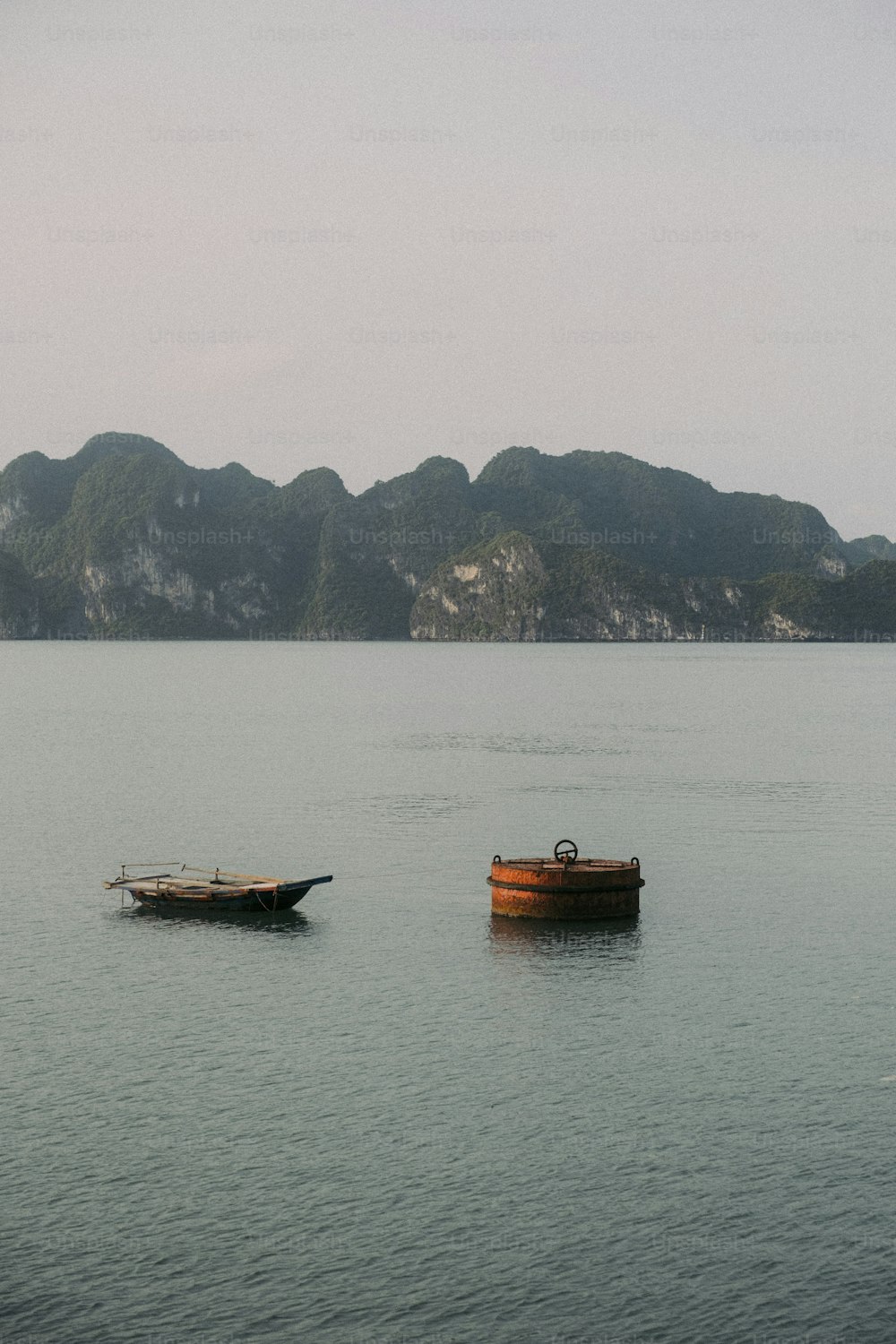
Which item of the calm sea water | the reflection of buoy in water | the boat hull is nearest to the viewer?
the calm sea water

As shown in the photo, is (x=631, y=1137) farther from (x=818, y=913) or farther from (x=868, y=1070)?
(x=818, y=913)

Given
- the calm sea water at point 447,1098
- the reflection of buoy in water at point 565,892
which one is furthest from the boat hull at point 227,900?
the reflection of buoy in water at point 565,892

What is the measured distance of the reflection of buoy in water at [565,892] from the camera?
4478 cm

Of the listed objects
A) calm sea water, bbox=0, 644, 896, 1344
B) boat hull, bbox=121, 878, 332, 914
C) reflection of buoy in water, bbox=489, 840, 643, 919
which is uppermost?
reflection of buoy in water, bbox=489, 840, 643, 919

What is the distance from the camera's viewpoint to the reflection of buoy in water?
147 ft

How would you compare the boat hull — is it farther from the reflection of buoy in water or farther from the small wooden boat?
the reflection of buoy in water

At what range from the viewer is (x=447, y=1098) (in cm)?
2783

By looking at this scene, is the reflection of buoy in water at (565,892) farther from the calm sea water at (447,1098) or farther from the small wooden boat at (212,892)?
the small wooden boat at (212,892)

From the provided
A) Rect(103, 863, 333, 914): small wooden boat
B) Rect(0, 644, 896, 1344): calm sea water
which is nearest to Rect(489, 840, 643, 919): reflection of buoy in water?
Rect(0, 644, 896, 1344): calm sea water

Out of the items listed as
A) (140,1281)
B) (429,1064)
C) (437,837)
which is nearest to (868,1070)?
(429,1064)

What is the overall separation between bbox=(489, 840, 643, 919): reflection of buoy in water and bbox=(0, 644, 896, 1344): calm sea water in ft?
3.48

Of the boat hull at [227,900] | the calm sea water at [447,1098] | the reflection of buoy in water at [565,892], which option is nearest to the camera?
the calm sea water at [447,1098]

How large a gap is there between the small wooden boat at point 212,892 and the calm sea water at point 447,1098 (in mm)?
891

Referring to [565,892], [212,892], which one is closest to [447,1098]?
[565,892]
